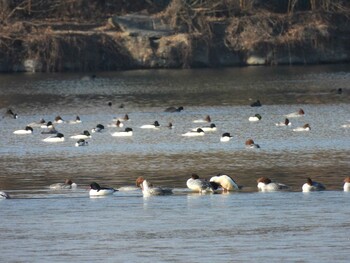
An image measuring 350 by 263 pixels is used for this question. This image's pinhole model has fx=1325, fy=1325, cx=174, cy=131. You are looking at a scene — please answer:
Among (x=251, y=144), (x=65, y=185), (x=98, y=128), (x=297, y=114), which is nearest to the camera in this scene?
(x=65, y=185)

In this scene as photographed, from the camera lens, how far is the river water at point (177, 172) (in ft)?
62.8

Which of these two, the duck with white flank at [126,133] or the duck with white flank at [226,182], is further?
the duck with white flank at [126,133]

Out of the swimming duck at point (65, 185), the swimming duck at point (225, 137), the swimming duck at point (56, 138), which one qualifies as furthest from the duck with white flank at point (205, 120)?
the swimming duck at point (65, 185)

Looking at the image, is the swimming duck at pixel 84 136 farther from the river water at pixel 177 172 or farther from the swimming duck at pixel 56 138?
the swimming duck at pixel 56 138

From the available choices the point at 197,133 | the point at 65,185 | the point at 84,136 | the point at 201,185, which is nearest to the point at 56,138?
the point at 84,136

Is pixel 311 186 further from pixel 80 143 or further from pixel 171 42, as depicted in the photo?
pixel 171 42

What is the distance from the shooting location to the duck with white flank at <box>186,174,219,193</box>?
24219 mm

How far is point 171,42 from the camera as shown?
207ft

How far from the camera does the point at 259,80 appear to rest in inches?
2128

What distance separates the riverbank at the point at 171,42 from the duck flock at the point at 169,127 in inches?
720

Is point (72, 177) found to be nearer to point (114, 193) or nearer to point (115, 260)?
point (114, 193)

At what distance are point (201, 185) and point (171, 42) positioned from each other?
3929 centimetres

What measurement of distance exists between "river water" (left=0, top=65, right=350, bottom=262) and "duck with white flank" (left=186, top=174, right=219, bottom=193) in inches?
13.8

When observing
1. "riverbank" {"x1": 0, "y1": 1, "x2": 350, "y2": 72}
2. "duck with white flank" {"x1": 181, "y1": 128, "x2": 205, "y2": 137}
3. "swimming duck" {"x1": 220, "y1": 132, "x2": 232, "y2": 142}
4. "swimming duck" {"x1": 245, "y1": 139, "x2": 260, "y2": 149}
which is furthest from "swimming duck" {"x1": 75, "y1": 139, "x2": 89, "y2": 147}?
"riverbank" {"x1": 0, "y1": 1, "x2": 350, "y2": 72}
